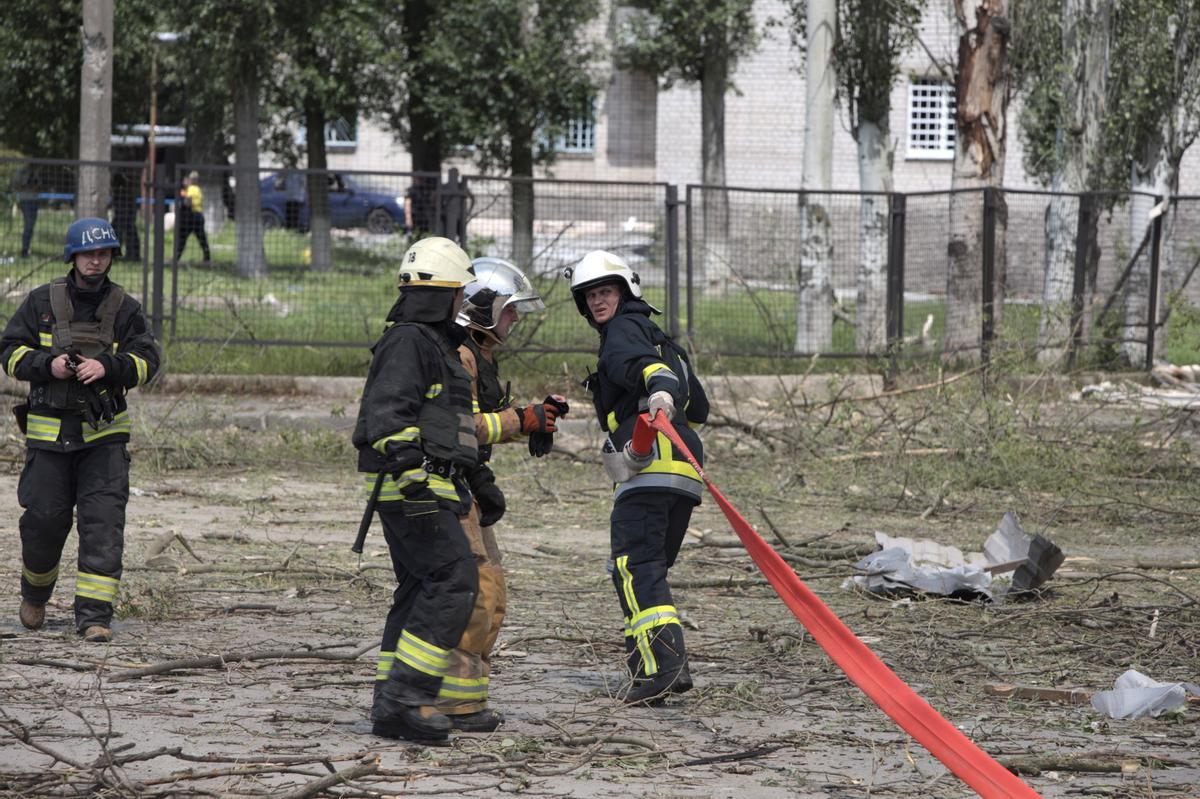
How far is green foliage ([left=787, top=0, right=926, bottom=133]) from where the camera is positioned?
1886 cm

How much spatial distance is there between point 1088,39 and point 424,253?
14411 mm

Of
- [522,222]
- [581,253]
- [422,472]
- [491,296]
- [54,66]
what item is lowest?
[422,472]

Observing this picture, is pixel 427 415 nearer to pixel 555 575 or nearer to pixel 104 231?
pixel 104 231

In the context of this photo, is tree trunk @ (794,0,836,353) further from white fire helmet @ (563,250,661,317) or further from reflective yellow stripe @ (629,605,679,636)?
reflective yellow stripe @ (629,605,679,636)

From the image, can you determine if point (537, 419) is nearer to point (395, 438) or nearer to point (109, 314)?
point (395, 438)

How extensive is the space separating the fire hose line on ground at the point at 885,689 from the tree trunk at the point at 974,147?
35.3 ft

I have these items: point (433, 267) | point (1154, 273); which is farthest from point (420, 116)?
point (433, 267)

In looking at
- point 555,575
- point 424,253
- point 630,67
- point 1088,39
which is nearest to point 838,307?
point 1088,39

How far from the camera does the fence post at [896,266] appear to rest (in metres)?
15.6

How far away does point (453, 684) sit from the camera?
5.44 meters

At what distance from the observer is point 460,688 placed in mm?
5441

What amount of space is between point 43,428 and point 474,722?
2.54 metres

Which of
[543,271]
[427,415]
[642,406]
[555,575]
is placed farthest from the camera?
[543,271]

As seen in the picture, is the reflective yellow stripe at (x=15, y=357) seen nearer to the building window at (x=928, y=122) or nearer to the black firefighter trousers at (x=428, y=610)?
the black firefighter trousers at (x=428, y=610)
